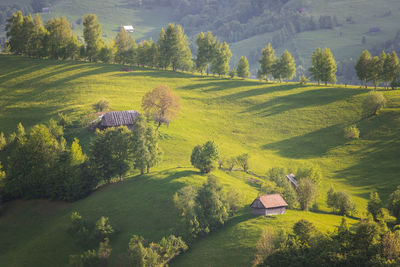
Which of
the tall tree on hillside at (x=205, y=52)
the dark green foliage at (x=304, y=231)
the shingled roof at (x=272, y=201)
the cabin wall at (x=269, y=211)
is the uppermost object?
the tall tree on hillside at (x=205, y=52)

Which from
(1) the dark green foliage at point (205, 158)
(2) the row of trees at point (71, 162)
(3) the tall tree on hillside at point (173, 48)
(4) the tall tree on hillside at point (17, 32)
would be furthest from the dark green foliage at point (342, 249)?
(4) the tall tree on hillside at point (17, 32)

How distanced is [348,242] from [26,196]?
60.3 metres

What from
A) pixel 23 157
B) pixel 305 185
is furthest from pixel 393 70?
pixel 23 157

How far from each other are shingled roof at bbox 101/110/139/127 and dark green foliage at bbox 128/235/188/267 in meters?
40.5

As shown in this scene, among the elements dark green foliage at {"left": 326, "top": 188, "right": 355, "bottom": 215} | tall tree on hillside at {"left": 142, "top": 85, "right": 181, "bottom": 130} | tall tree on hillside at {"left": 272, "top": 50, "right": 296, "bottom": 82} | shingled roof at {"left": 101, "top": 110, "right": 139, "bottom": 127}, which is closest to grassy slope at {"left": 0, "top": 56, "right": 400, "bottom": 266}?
tall tree on hillside at {"left": 142, "top": 85, "right": 181, "bottom": 130}

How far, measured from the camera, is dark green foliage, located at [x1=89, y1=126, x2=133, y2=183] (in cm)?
6825

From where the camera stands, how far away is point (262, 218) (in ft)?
175

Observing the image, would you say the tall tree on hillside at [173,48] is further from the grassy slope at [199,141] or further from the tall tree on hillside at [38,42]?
the tall tree on hillside at [38,42]

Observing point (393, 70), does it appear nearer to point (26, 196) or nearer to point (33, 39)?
point (26, 196)

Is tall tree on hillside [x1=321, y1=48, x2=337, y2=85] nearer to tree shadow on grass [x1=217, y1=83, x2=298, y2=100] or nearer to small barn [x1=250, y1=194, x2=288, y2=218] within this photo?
tree shadow on grass [x1=217, y1=83, x2=298, y2=100]

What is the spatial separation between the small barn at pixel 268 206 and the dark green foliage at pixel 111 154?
28.2m

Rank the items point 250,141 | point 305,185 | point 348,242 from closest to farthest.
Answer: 1. point 348,242
2. point 305,185
3. point 250,141

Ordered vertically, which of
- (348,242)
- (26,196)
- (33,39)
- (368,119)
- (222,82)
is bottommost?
(26,196)

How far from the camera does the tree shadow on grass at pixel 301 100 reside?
116375 mm
